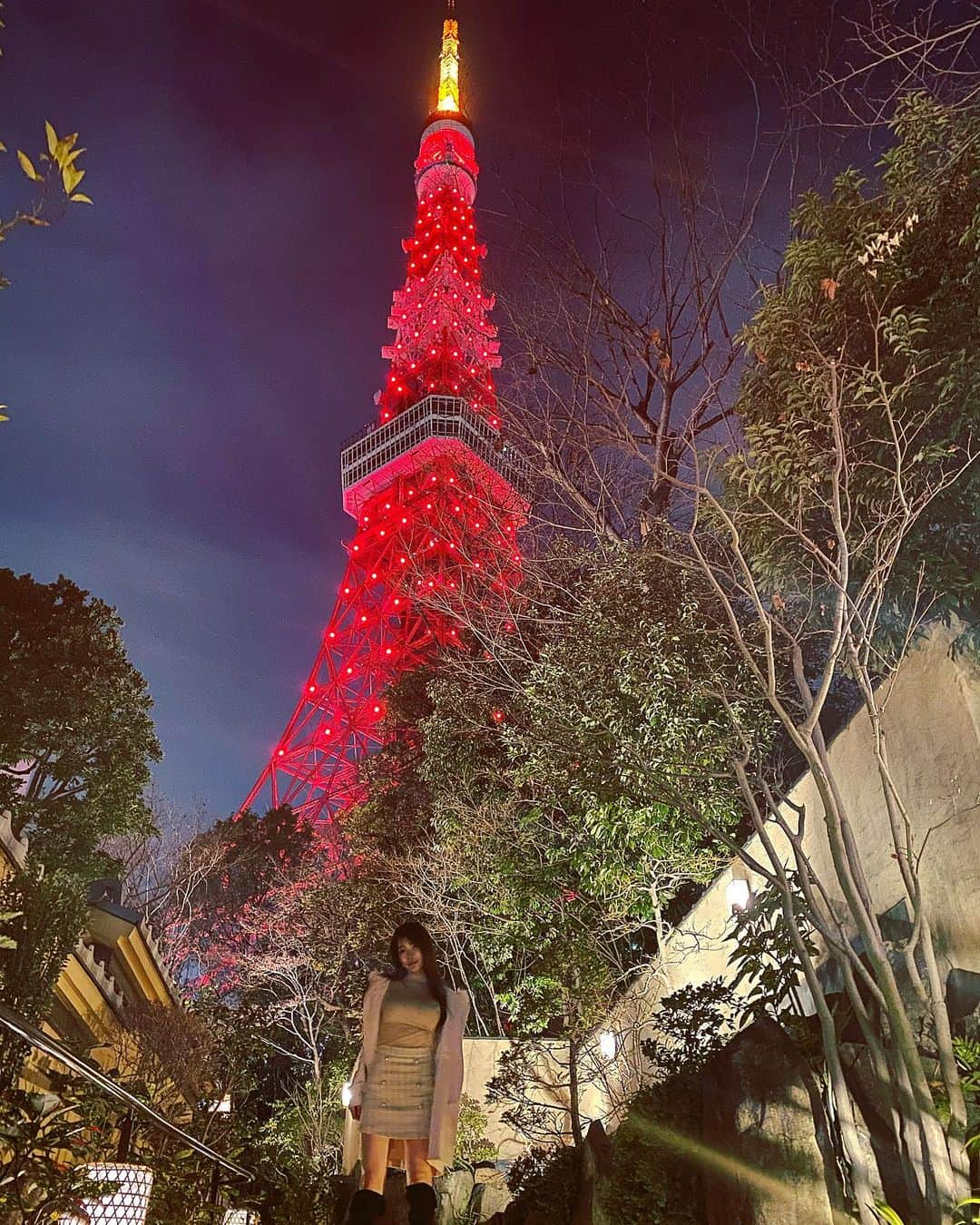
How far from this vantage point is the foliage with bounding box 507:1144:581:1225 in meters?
6.47

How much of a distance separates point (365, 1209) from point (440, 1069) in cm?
44

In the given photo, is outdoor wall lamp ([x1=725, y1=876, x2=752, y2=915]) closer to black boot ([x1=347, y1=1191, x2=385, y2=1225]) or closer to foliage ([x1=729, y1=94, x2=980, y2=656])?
foliage ([x1=729, y1=94, x2=980, y2=656])

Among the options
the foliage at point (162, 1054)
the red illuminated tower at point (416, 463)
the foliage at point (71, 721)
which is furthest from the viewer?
the red illuminated tower at point (416, 463)

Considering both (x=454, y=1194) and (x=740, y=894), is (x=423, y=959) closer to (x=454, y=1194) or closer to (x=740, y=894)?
(x=740, y=894)

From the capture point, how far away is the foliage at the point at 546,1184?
6.47 m

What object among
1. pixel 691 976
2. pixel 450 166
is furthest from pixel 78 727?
pixel 450 166

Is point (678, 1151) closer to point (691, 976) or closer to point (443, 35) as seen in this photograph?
point (691, 976)

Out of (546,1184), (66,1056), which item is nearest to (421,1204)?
(66,1056)

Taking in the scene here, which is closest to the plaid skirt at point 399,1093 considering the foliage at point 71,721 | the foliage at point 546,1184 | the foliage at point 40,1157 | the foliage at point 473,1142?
the foliage at point 40,1157

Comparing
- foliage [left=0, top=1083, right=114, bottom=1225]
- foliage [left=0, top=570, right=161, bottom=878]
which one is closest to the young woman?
foliage [left=0, top=1083, right=114, bottom=1225]

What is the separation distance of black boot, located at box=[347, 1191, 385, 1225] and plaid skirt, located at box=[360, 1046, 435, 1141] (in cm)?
17

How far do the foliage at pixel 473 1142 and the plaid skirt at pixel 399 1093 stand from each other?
7.82m

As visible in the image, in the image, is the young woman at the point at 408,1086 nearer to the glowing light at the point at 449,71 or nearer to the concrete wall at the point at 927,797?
the concrete wall at the point at 927,797

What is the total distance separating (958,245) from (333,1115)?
12.8 metres
